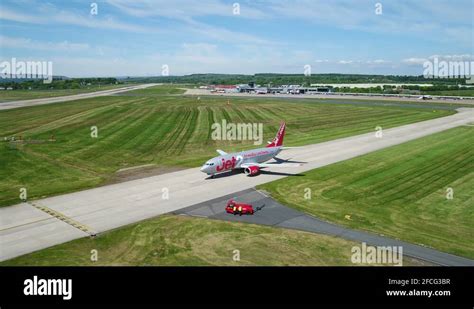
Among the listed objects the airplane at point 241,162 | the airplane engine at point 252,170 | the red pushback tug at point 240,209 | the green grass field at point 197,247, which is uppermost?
the airplane at point 241,162

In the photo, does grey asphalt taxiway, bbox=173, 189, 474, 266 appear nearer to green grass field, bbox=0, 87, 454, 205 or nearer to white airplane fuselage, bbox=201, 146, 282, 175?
white airplane fuselage, bbox=201, 146, 282, 175

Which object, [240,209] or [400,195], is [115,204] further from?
[400,195]

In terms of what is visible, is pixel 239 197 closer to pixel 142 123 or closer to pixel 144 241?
pixel 144 241

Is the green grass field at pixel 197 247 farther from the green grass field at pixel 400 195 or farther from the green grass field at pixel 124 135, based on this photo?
the green grass field at pixel 124 135

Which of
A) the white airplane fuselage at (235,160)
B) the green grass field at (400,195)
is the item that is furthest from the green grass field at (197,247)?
the white airplane fuselage at (235,160)

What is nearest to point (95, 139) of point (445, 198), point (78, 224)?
point (78, 224)

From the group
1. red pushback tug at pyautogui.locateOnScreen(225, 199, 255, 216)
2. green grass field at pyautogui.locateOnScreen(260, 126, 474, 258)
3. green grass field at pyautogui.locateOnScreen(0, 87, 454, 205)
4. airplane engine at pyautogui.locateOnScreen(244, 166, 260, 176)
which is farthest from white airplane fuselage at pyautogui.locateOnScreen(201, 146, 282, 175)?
red pushback tug at pyautogui.locateOnScreen(225, 199, 255, 216)

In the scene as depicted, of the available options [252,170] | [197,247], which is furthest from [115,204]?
[252,170]
